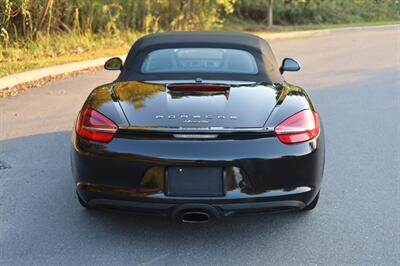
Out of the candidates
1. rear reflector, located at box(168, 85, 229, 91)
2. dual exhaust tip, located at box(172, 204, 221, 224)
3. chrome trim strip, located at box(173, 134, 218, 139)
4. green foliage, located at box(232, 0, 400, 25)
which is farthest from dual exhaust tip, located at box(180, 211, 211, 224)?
green foliage, located at box(232, 0, 400, 25)

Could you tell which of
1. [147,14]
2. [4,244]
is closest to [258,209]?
[4,244]

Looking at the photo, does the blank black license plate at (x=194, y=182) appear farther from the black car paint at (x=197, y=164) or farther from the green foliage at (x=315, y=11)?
the green foliage at (x=315, y=11)

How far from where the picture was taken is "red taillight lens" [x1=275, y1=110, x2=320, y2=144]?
3438 mm

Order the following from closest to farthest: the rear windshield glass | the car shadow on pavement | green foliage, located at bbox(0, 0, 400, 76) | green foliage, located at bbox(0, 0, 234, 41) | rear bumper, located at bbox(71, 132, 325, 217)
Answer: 1. rear bumper, located at bbox(71, 132, 325, 217)
2. the car shadow on pavement
3. the rear windshield glass
4. green foliage, located at bbox(0, 0, 400, 76)
5. green foliage, located at bbox(0, 0, 234, 41)

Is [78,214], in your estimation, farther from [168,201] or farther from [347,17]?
[347,17]

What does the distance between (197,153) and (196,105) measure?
0.48 m

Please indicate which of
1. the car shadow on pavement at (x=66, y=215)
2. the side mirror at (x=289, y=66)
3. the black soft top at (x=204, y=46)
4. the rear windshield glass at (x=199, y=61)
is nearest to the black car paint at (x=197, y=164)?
the car shadow on pavement at (x=66, y=215)

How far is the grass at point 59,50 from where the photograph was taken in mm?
11398

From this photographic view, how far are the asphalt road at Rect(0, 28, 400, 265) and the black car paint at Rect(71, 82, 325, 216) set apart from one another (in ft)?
1.07

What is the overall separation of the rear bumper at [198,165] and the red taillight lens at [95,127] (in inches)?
2.1

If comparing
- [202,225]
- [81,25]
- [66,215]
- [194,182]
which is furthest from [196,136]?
[81,25]

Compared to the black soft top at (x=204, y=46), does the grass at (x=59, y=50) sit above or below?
below

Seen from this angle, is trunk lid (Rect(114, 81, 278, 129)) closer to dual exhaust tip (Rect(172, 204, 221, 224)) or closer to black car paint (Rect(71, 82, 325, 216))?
black car paint (Rect(71, 82, 325, 216))

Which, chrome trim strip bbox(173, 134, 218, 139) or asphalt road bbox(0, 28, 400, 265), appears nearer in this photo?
chrome trim strip bbox(173, 134, 218, 139)
